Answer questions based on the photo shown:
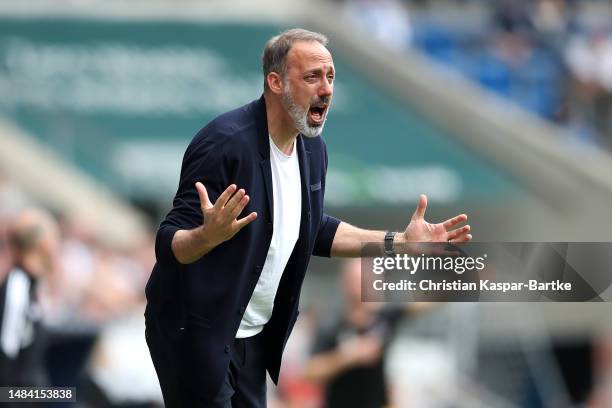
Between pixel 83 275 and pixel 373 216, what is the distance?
17.7ft

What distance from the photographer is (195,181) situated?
5.17 metres

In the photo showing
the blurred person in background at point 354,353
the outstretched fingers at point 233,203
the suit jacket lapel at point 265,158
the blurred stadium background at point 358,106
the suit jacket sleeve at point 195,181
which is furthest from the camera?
the blurred stadium background at point 358,106

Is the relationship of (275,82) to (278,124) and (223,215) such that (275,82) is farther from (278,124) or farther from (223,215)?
(223,215)

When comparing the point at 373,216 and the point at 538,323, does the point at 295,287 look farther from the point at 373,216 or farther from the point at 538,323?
the point at 373,216

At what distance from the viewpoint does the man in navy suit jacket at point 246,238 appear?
5.21 m

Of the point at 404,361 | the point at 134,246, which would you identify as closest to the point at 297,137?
the point at 404,361

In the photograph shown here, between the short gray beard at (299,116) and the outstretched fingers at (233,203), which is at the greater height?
the short gray beard at (299,116)

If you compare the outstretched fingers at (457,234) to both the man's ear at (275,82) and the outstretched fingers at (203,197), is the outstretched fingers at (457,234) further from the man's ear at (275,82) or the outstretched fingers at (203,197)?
the outstretched fingers at (203,197)

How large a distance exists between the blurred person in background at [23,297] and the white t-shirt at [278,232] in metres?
2.75

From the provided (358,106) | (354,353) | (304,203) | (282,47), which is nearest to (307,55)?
(282,47)

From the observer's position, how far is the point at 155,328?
5434mm

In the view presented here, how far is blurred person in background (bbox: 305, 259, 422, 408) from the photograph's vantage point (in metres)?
8.76

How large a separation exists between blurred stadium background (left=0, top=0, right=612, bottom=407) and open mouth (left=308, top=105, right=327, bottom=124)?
8.74 m

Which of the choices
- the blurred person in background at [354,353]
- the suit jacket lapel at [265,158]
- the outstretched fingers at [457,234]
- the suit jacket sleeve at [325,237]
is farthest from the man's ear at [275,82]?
the blurred person in background at [354,353]
